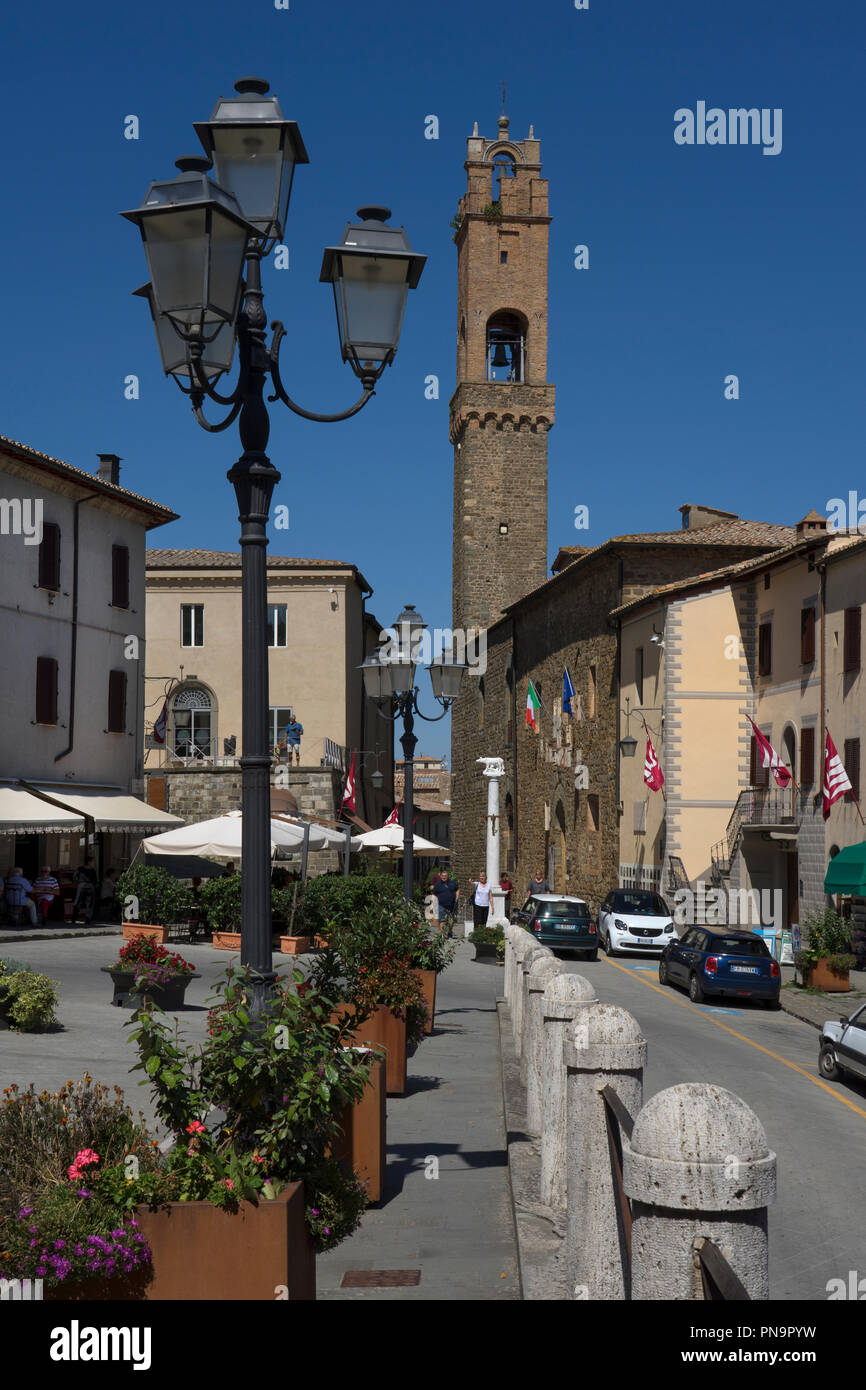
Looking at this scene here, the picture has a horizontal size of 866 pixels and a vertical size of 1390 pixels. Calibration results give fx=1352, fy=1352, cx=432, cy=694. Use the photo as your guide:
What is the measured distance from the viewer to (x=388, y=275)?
7121 mm

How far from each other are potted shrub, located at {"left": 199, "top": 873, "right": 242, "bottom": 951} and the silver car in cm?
1272

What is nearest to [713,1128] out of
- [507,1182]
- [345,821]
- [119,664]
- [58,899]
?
[507,1182]

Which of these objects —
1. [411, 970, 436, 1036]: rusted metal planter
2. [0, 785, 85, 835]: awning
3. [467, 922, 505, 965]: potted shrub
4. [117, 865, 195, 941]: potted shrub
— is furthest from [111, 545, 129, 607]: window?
[411, 970, 436, 1036]: rusted metal planter

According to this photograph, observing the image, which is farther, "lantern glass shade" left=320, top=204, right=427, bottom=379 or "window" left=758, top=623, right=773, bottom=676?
"window" left=758, top=623, right=773, bottom=676

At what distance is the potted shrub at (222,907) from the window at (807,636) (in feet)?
48.8

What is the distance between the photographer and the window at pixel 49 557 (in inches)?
1230

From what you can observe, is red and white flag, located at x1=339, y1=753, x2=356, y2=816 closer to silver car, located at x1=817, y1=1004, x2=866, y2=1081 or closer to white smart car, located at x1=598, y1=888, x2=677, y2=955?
white smart car, located at x1=598, y1=888, x2=677, y2=955

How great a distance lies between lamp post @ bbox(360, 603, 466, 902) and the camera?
1694cm

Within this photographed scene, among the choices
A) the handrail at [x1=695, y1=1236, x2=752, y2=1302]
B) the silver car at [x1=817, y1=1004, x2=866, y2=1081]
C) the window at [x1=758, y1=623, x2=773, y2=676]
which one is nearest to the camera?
the handrail at [x1=695, y1=1236, x2=752, y2=1302]

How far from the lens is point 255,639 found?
21.5 ft

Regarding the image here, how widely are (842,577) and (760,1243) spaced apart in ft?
92.8

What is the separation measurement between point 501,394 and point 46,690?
1340 inches

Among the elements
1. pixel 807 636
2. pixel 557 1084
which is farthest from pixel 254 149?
pixel 807 636
